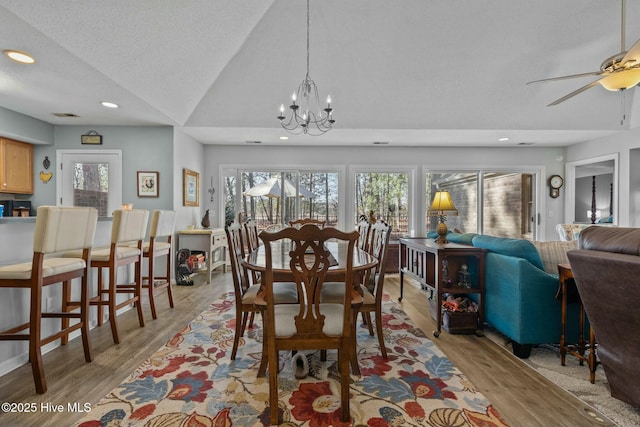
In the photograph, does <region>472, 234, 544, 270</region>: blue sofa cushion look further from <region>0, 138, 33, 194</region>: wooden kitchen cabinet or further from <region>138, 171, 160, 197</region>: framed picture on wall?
<region>0, 138, 33, 194</region>: wooden kitchen cabinet

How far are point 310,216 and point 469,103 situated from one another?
330 centimetres

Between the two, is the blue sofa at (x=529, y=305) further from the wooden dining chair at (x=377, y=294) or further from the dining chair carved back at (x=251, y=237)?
the dining chair carved back at (x=251, y=237)

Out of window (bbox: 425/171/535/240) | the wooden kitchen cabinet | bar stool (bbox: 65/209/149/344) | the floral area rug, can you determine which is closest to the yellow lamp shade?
the floral area rug

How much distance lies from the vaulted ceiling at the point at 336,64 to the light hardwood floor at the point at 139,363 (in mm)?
2387

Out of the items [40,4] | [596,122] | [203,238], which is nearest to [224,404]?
[40,4]

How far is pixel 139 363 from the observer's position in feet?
7.11

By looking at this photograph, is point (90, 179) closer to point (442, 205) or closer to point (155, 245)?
point (155, 245)

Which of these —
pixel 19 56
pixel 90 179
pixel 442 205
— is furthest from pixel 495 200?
pixel 90 179

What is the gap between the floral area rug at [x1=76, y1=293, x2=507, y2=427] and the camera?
1575mm

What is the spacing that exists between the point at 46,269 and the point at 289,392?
1674 millimetres

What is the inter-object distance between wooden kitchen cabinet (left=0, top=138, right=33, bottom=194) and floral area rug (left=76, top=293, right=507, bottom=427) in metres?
3.97

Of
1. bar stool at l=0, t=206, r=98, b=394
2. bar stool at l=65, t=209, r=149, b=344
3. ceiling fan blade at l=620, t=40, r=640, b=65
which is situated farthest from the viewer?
bar stool at l=65, t=209, r=149, b=344

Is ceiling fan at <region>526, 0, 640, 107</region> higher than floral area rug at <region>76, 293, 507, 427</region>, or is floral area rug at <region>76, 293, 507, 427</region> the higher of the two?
ceiling fan at <region>526, 0, 640, 107</region>

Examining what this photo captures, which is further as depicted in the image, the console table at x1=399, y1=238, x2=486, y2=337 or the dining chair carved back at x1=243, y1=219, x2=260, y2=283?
the dining chair carved back at x1=243, y1=219, x2=260, y2=283
